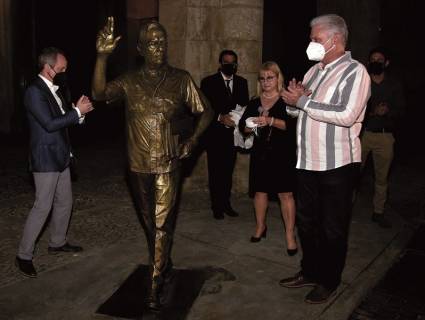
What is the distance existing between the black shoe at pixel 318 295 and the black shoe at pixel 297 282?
7.9 inches

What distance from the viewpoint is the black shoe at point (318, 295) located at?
415 centimetres

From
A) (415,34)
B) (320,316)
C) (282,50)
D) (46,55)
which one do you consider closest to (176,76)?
(46,55)

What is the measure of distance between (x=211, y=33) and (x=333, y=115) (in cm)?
413

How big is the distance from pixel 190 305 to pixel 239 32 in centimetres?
454

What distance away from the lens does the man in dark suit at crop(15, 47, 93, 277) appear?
4512 mm

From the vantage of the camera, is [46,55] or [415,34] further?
[415,34]

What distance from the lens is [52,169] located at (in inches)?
182

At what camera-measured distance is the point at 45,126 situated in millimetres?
4480

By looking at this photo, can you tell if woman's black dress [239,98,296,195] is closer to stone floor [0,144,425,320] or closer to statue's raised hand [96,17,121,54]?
stone floor [0,144,425,320]

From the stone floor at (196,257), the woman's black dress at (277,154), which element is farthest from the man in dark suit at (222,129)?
the woman's black dress at (277,154)

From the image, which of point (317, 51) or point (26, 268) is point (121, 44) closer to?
point (26, 268)

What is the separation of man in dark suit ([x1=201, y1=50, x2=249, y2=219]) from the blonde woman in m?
1.13

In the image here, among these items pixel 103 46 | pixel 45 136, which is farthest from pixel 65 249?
pixel 103 46

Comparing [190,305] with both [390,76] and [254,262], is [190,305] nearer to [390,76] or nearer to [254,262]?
[254,262]
